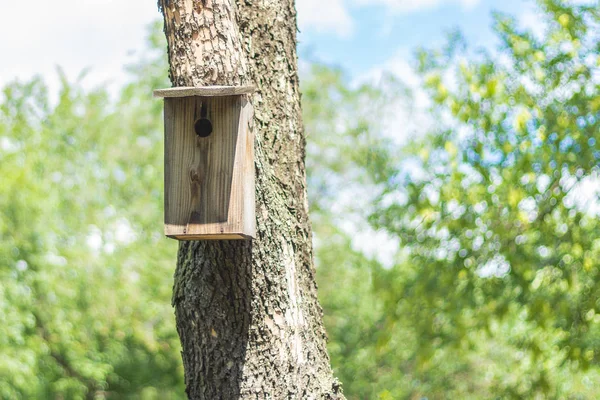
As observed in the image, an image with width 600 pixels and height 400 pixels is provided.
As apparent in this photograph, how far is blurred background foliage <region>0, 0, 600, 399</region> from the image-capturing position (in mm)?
4727

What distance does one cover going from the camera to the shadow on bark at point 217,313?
2633 millimetres

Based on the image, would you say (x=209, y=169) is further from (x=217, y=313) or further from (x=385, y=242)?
(x=385, y=242)

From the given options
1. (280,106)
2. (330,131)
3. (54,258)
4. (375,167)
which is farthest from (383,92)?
(280,106)

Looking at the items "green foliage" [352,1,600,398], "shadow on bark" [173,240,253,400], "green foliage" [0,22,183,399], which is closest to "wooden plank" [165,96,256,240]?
"shadow on bark" [173,240,253,400]

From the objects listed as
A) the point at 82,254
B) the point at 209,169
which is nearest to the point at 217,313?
the point at 209,169

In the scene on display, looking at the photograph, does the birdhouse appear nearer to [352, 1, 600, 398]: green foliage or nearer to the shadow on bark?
the shadow on bark

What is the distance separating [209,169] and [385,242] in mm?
3738

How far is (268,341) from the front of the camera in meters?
2.65

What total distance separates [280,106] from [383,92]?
12043mm

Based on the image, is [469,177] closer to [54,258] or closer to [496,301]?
[496,301]

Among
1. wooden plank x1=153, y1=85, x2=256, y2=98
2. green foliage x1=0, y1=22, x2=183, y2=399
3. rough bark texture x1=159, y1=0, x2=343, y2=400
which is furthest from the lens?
green foliage x1=0, y1=22, x2=183, y2=399

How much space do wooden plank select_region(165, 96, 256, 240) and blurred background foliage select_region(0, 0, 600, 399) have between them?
1.14 meters

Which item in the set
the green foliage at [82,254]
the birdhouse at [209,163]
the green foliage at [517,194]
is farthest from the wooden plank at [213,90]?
the green foliage at [82,254]

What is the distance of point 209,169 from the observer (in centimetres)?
257
